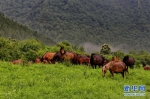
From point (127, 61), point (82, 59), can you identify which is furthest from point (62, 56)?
point (127, 61)

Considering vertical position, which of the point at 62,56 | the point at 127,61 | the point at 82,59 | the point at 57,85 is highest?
the point at 62,56

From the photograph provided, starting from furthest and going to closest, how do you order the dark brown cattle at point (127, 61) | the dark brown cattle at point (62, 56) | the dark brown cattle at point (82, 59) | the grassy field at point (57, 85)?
1. the dark brown cattle at point (82, 59)
2. the dark brown cattle at point (127, 61)
3. the dark brown cattle at point (62, 56)
4. the grassy field at point (57, 85)

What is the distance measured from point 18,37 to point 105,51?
43.0 meters

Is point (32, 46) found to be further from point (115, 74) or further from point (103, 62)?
point (115, 74)

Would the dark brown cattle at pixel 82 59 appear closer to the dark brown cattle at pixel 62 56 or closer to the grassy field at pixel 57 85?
the dark brown cattle at pixel 62 56

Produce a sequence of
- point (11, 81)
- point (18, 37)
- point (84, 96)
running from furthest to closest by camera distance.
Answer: point (18, 37) → point (11, 81) → point (84, 96)

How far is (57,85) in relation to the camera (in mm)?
14836

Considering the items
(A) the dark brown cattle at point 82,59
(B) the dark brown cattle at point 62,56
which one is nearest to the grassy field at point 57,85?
(B) the dark brown cattle at point 62,56

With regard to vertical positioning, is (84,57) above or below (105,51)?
above

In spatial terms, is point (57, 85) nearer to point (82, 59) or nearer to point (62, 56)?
point (62, 56)

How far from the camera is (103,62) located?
24.4m

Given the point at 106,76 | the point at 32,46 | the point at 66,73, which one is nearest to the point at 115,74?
the point at 106,76

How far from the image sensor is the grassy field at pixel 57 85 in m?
13.0

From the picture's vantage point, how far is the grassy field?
512 inches
